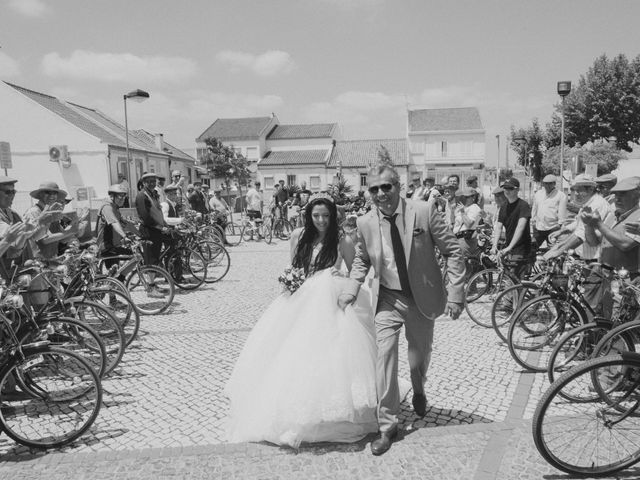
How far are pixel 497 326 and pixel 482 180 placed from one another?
58003 mm

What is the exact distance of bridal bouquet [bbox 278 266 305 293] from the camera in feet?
12.6

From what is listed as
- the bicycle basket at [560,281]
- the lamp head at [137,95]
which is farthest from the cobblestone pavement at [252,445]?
the lamp head at [137,95]

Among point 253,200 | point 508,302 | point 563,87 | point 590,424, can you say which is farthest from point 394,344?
point 253,200

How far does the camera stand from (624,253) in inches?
157

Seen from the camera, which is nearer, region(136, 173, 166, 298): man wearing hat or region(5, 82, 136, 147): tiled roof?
region(136, 173, 166, 298): man wearing hat

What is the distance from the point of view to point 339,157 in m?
61.7

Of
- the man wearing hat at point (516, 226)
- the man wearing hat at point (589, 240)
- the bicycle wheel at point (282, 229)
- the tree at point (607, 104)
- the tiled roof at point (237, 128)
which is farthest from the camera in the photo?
the tiled roof at point (237, 128)

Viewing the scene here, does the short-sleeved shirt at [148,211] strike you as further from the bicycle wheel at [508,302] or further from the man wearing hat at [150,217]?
the bicycle wheel at [508,302]

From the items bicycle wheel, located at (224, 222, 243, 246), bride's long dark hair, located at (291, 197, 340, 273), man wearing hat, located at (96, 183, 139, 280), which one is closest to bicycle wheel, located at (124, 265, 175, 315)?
man wearing hat, located at (96, 183, 139, 280)

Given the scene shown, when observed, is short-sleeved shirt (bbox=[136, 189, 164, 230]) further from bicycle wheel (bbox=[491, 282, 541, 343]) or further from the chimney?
the chimney

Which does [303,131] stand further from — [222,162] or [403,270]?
[403,270]

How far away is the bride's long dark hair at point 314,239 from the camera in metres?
3.95

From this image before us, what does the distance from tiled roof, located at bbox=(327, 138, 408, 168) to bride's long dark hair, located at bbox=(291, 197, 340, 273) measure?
56.0 m

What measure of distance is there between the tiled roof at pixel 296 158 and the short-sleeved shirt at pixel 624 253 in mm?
57057
